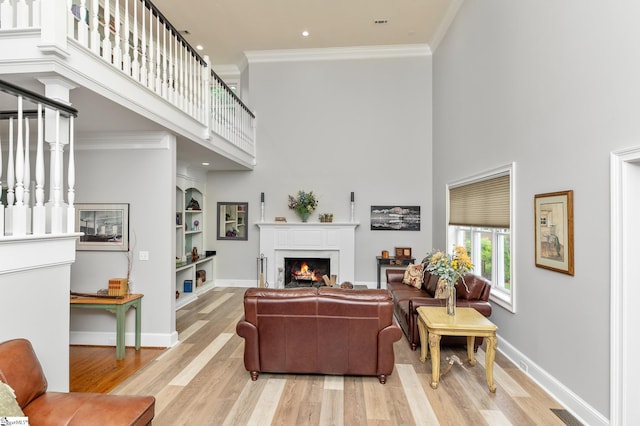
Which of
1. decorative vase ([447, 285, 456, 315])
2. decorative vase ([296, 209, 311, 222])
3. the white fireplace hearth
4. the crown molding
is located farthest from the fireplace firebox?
the crown molding

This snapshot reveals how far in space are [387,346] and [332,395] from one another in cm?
67

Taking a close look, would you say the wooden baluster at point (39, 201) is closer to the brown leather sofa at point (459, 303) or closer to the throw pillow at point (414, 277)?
the brown leather sofa at point (459, 303)

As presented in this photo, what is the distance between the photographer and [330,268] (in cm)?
747

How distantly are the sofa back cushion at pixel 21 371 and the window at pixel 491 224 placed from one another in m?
4.21

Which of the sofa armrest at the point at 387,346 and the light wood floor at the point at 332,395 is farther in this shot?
the sofa armrest at the point at 387,346

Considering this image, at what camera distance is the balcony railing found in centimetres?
259

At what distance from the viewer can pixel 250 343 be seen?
335 cm

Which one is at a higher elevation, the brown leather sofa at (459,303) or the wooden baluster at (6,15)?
the wooden baluster at (6,15)

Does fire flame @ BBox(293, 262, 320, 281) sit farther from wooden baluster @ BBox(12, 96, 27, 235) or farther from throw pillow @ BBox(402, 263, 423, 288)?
wooden baluster @ BBox(12, 96, 27, 235)

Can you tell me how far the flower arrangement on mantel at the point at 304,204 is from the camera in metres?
7.36

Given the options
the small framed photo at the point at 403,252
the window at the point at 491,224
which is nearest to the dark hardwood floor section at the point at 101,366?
the window at the point at 491,224

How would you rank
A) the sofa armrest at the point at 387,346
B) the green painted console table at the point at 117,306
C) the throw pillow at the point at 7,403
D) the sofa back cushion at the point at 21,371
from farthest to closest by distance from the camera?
the green painted console table at the point at 117,306 < the sofa armrest at the point at 387,346 < the sofa back cushion at the point at 21,371 < the throw pillow at the point at 7,403

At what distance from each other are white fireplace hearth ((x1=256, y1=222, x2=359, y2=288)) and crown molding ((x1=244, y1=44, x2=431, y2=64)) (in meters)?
3.64

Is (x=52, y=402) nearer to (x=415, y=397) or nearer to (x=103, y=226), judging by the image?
(x=415, y=397)
